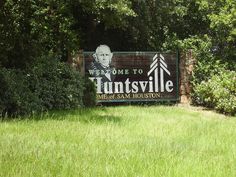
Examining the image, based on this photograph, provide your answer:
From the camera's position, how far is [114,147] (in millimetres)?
8602

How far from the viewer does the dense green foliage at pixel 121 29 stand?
15.6 metres

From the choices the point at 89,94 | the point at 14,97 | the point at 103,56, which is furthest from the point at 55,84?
the point at 103,56

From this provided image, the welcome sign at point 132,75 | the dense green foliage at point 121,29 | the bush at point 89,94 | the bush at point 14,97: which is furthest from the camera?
the welcome sign at point 132,75

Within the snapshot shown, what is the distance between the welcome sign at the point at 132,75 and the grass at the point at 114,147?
594 centimetres

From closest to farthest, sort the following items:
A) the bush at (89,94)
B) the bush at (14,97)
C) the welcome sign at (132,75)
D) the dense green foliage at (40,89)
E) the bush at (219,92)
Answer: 1. the bush at (14,97)
2. the dense green foliage at (40,89)
3. the bush at (219,92)
4. the bush at (89,94)
5. the welcome sign at (132,75)

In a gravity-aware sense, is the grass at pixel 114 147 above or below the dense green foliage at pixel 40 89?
below

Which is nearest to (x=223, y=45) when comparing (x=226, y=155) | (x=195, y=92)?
(x=195, y=92)

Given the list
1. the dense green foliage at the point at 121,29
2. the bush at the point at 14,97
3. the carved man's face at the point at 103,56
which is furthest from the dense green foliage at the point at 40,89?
the carved man's face at the point at 103,56

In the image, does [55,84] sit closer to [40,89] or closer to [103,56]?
[40,89]

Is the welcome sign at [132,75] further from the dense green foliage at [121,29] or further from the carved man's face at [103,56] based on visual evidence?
the dense green foliage at [121,29]

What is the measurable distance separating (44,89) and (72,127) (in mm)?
5300

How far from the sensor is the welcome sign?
1911 centimetres

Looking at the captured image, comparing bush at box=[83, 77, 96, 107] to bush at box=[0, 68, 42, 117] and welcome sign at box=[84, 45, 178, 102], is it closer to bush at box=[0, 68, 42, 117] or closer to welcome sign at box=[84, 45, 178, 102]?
welcome sign at box=[84, 45, 178, 102]

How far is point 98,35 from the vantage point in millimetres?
20656
